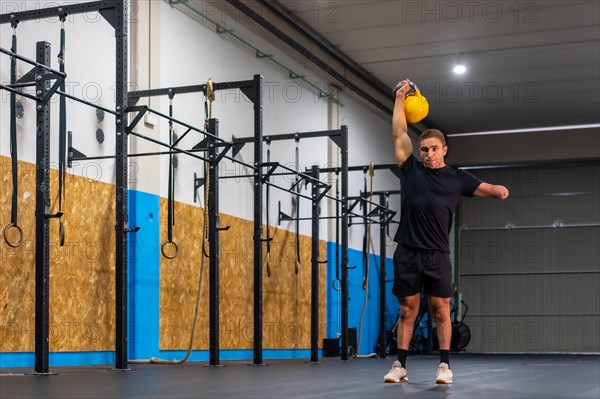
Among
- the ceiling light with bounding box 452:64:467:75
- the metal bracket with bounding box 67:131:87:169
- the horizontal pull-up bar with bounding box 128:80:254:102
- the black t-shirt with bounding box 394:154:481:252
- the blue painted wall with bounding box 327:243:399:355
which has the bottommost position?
the blue painted wall with bounding box 327:243:399:355

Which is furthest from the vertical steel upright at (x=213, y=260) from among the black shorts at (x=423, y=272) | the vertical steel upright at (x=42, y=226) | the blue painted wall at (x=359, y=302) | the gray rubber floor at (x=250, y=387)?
the blue painted wall at (x=359, y=302)

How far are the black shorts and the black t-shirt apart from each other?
0.16 feet

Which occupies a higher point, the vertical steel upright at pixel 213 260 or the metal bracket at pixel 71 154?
the metal bracket at pixel 71 154

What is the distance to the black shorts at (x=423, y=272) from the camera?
470 cm

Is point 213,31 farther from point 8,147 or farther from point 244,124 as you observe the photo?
point 8,147

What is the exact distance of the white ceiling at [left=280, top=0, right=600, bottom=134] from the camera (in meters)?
10.7

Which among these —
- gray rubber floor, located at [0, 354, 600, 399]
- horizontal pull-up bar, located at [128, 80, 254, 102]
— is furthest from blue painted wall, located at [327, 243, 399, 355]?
gray rubber floor, located at [0, 354, 600, 399]

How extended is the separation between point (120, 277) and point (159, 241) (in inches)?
106

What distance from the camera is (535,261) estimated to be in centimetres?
1708

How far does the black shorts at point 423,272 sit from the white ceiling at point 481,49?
6.35 meters

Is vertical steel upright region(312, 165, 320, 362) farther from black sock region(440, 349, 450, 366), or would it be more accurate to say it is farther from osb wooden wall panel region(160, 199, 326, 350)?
black sock region(440, 349, 450, 366)

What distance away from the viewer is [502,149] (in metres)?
17.2

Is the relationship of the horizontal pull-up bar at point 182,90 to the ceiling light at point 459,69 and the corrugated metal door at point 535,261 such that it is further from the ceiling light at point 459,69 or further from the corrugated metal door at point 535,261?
the corrugated metal door at point 535,261

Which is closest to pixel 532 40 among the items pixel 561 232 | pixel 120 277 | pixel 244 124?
pixel 244 124
